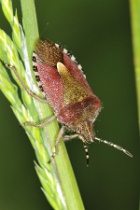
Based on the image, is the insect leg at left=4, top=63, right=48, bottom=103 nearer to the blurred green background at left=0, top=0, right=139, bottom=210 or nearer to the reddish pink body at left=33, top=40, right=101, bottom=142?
the reddish pink body at left=33, top=40, right=101, bottom=142

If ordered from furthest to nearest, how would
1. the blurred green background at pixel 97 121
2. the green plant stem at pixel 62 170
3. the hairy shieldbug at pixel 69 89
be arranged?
the blurred green background at pixel 97 121, the hairy shieldbug at pixel 69 89, the green plant stem at pixel 62 170

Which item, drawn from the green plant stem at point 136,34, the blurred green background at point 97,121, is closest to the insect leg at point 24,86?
the green plant stem at point 136,34

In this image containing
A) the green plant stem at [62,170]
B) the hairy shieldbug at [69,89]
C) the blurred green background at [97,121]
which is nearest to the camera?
the green plant stem at [62,170]

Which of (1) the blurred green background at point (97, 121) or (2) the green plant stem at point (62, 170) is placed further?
(1) the blurred green background at point (97, 121)

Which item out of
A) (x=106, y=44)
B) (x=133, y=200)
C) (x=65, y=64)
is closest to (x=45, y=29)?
(x=106, y=44)

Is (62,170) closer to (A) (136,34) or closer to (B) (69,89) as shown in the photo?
(A) (136,34)

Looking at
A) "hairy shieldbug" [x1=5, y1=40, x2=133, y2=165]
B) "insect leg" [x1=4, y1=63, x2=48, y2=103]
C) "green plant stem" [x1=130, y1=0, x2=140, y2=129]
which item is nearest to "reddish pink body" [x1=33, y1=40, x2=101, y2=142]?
"hairy shieldbug" [x1=5, y1=40, x2=133, y2=165]

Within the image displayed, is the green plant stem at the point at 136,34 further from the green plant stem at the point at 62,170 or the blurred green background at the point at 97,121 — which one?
the blurred green background at the point at 97,121
